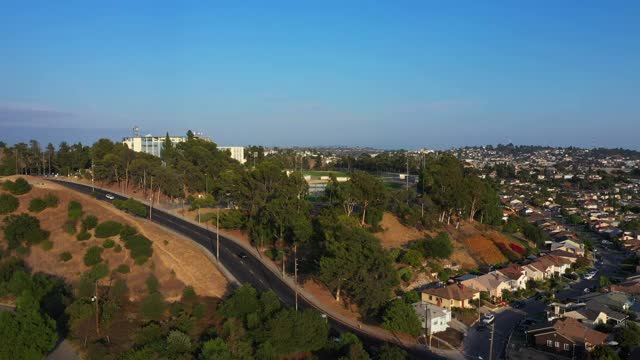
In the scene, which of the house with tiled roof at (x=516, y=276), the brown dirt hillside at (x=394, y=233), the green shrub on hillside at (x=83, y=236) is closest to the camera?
the green shrub on hillside at (x=83, y=236)

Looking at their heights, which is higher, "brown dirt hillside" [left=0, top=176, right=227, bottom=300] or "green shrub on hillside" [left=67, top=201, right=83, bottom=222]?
"green shrub on hillside" [left=67, top=201, right=83, bottom=222]

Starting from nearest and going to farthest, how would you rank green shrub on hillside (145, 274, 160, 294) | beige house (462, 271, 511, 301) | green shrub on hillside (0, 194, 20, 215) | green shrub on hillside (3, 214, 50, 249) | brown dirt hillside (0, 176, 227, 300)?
1. green shrub on hillside (145, 274, 160, 294)
2. brown dirt hillside (0, 176, 227, 300)
3. green shrub on hillside (3, 214, 50, 249)
4. beige house (462, 271, 511, 301)
5. green shrub on hillside (0, 194, 20, 215)

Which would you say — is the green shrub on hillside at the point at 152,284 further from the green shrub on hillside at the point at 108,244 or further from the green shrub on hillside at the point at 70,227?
the green shrub on hillside at the point at 70,227

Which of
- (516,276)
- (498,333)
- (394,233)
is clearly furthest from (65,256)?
(516,276)

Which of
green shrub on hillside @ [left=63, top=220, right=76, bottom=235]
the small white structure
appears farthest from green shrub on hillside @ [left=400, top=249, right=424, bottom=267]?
green shrub on hillside @ [left=63, top=220, right=76, bottom=235]

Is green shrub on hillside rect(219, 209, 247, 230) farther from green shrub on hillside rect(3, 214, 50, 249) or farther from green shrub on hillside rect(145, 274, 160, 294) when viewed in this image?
green shrub on hillside rect(3, 214, 50, 249)

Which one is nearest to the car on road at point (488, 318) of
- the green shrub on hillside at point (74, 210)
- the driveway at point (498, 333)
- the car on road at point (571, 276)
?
the driveway at point (498, 333)

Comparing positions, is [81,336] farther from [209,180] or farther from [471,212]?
[471,212]
